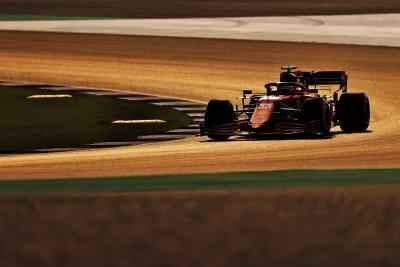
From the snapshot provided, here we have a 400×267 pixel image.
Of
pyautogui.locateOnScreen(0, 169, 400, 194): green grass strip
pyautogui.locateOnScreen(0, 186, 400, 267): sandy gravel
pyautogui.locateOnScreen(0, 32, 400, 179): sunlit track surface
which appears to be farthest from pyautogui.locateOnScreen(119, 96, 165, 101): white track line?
pyautogui.locateOnScreen(0, 186, 400, 267): sandy gravel

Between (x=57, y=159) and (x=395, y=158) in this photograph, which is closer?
(x=395, y=158)

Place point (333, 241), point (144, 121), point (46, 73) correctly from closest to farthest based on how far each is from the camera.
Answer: point (333, 241) → point (144, 121) → point (46, 73)

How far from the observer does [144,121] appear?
3153 centimetres

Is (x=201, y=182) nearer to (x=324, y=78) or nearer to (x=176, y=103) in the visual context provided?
(x=324, y=78)

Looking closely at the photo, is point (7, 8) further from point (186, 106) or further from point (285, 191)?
point (285, 191)

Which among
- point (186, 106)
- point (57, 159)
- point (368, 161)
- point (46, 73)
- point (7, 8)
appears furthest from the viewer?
point (7, 8)

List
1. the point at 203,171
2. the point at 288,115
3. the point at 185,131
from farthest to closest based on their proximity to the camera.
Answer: the point at 185,131 < the point at 288,115 < the point at 203,171

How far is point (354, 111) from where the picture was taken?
26703 mm

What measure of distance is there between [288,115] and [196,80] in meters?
16.5

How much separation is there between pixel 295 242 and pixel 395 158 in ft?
43.4

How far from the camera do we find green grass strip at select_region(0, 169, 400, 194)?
10.4 metres

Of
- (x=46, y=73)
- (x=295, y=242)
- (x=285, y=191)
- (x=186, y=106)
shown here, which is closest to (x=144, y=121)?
(x=186, y=106)

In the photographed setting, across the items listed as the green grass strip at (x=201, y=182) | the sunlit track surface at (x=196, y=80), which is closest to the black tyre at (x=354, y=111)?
the sunlit track surface at (x=196, y=80)

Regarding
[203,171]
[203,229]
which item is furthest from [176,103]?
[203,229]
